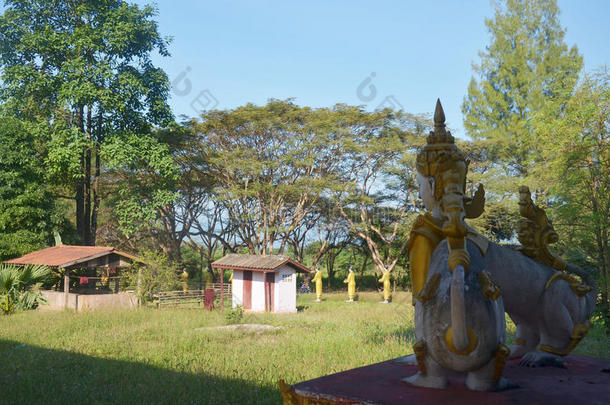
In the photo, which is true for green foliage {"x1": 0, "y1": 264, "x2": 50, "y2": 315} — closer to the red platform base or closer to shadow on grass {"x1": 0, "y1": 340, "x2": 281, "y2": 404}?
shadow on grass {"x1": 0, "y1": 340, "x2": 281, "y2": 404}

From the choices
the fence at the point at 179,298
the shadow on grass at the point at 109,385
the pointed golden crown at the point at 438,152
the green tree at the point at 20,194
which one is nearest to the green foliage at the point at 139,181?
the green tree at the point at 20,194

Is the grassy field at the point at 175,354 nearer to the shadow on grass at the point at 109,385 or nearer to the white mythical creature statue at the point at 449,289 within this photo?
the shadow on grass at the point at 109,385

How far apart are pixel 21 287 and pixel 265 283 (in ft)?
31.0

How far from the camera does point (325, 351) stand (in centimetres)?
1004

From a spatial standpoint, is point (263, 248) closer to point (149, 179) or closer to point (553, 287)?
point (149, 179)

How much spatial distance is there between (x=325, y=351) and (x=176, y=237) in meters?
23.1

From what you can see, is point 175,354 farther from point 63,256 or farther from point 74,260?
point 63,256

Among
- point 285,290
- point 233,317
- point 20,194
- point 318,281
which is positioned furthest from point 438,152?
point 20,194

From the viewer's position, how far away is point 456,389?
3.32 m

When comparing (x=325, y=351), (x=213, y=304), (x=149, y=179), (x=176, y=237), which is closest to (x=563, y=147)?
(x=325, y=351)

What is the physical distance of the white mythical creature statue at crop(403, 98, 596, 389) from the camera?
322 centimetres

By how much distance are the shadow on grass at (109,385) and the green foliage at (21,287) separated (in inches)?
353

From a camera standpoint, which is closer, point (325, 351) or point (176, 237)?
point (325, 351)

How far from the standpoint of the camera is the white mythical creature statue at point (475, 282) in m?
3.22
